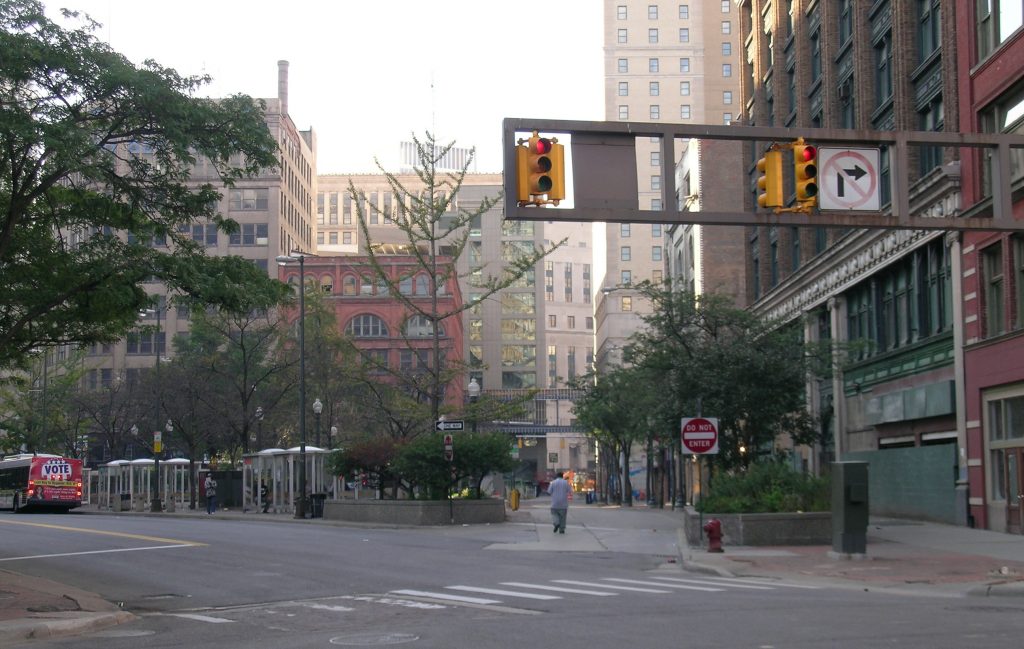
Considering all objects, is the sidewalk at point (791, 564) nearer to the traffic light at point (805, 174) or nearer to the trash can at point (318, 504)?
the traffic light at point (805, 174)

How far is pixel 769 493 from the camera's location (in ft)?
84.1

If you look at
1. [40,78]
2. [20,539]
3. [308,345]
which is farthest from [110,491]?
[40,78]

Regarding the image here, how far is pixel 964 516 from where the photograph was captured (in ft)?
99.1

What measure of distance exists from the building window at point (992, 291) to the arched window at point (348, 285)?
6962 centimetres

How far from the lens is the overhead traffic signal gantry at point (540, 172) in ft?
46.0

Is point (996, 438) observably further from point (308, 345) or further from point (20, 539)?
point (308, 345)

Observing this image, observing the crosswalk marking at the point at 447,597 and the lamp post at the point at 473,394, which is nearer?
the crosswalk marking at the point at 447,597

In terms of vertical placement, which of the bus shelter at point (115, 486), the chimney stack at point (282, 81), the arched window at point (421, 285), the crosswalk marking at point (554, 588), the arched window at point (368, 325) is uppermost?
the chimney stack at point (282, 81)

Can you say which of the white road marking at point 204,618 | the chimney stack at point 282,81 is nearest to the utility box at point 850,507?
the white road marking at point 204,618

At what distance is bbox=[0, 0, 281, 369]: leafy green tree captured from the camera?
19.0 meters

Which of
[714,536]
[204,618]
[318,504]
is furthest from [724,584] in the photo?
[318,504]

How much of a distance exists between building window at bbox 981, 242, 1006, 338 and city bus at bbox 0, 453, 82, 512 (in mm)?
43279

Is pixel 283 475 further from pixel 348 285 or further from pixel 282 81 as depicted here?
pixel 282 81

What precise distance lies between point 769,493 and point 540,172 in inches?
551
